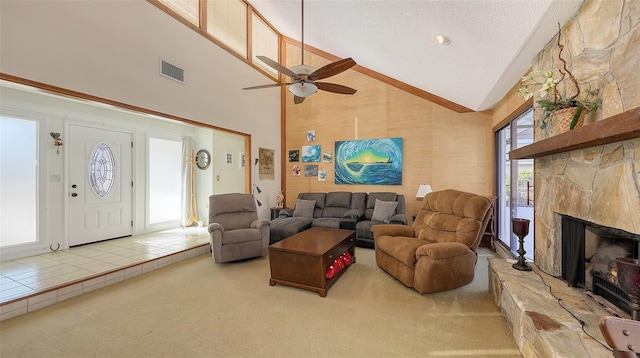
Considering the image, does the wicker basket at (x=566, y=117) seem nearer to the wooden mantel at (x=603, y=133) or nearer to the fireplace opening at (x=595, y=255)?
the wooden mantel at (x=603, y=133)

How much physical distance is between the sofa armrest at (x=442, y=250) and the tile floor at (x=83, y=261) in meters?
3.44

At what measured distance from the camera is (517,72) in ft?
9.96

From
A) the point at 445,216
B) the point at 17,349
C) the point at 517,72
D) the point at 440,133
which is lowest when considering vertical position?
the point at 17,349

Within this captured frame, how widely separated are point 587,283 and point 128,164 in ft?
22.1

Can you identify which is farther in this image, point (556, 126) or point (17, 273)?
point (17, 273)

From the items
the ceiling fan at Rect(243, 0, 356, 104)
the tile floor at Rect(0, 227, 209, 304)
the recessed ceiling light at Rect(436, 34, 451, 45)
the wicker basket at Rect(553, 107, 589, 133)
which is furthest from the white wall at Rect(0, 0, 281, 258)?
the wicker basket at Rect(553, 107, 589, 133)

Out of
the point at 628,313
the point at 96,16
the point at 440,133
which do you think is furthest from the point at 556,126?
the point at 96,16

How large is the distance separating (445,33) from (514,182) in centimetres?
235

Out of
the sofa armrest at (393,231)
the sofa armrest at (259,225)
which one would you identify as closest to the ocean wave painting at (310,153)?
the sofa armrest at (259,225)

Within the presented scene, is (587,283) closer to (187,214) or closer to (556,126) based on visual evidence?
(556,126)

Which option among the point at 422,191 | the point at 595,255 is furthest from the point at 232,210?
the point at 595,255

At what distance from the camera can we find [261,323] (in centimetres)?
225

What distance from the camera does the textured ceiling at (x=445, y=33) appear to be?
214cm

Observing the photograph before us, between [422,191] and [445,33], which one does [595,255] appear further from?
[422,191]
